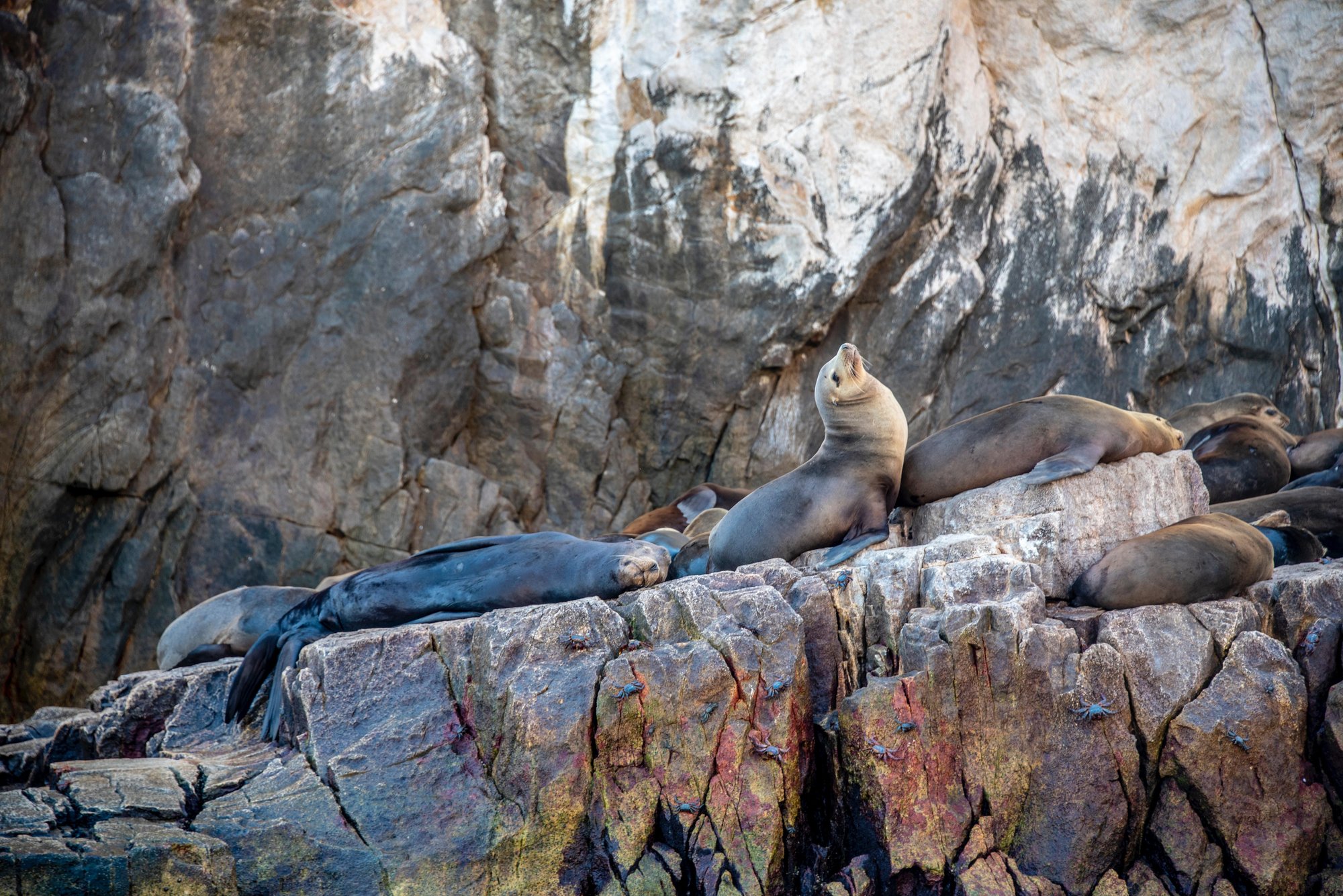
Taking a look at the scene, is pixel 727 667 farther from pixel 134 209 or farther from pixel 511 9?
pixel 511 9

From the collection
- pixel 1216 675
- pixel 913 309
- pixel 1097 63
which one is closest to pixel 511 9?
pixel 913 309

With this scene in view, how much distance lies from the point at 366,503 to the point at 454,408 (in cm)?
130

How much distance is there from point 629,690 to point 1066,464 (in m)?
2.94

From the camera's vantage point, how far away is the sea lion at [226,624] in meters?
8.14

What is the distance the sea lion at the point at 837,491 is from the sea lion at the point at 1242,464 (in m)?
3.92

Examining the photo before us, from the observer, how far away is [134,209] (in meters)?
10.1

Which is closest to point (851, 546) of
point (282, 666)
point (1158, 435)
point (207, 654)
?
point (1158, 435)

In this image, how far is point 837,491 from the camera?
678cm

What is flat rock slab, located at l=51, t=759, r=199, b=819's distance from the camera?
4.62 m

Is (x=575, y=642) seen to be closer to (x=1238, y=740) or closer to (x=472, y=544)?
(x=472, y=544)

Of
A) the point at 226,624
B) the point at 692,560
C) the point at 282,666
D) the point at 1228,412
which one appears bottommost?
the point at 1228,412

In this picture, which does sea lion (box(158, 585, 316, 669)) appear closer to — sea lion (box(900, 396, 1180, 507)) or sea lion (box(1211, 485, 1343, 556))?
sea lion (box(900, 396, 1180, 507))

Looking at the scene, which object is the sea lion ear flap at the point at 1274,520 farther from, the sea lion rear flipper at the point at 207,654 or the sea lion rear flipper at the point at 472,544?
the sea lion rear flipper at the point at 207,654

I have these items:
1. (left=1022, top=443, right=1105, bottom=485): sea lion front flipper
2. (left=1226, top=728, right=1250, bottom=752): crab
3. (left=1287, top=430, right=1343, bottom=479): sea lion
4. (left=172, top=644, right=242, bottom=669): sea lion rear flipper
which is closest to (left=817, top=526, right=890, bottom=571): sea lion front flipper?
(left=1022, top=443, right=1105, bottom=485): sea lion front flipper
